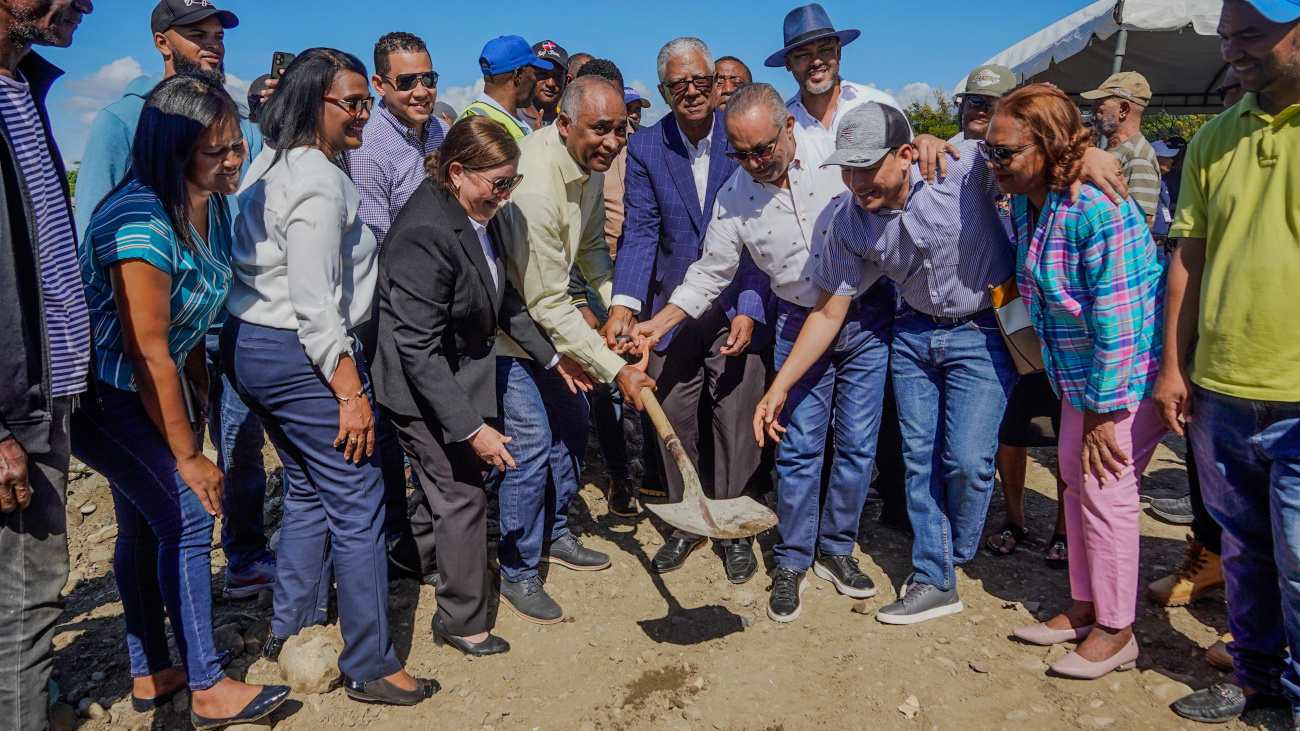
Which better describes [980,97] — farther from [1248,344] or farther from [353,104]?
[353,104]

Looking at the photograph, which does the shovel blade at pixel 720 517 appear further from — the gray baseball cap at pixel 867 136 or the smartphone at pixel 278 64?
the smartphone at pixel 278 64

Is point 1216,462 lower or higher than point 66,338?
lower

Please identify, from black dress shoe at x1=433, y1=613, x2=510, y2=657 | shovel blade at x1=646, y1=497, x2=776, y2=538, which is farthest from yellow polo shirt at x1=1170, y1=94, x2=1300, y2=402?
black dress shoe at x1=433, y1=613, x2=510, y2=657

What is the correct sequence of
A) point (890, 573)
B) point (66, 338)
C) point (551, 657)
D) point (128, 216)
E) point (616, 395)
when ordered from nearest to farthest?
point (66, 338), point (128, 216), point (551, 657), point (890, 573), point (616, 395)

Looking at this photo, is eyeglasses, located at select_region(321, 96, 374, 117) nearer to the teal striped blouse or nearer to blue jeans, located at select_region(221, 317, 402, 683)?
the teal striped blouse

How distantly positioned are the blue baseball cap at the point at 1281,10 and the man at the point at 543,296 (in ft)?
6.57

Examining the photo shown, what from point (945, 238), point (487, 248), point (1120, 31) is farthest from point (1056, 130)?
point (1120, 31)

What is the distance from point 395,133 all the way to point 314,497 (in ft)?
5.54

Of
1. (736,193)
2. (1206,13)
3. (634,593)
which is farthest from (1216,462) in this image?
(1206,13)

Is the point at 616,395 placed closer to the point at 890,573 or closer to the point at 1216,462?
the point at 890,573

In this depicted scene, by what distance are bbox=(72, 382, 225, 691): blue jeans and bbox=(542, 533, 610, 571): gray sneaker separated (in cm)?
153

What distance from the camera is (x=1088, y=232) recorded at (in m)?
2.49

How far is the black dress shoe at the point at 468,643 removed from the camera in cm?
300

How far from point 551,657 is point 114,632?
1.73 metres
